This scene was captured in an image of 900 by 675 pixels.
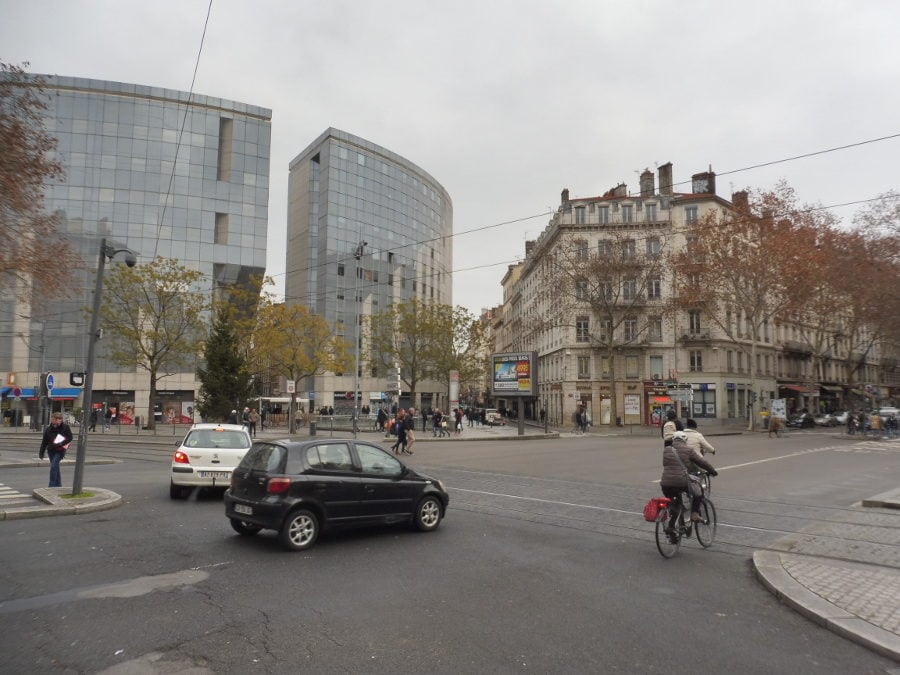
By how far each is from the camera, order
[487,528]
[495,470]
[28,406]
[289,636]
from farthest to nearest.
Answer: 1. [28,406]
2. [495,470]
3. [487,528]
4. [289,636]

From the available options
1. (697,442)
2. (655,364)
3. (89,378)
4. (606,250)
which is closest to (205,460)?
(89,378)

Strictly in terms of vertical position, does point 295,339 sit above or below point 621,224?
below

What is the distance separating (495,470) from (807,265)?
1370 inches

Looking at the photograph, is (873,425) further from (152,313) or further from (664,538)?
(152,313)

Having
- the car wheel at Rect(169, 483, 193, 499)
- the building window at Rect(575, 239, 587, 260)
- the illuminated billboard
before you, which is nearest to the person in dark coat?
the car wheel at Rect(169, 483, 193, 499)

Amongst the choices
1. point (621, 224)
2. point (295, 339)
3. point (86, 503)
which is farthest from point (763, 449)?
point (621, 224)

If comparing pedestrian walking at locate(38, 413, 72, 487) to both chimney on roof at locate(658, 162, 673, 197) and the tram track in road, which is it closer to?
the tram track in road

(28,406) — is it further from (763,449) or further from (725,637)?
(725,637)

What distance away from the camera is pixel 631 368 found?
56938mm

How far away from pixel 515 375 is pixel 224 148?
147 ft

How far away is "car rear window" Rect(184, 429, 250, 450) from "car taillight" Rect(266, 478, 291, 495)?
5277 millimetres

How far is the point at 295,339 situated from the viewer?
43.5 m

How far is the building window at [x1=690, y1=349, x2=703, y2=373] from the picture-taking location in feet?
186

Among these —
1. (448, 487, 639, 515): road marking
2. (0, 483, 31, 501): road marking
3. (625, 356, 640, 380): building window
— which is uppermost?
(625, 356, 640, 380): building window
